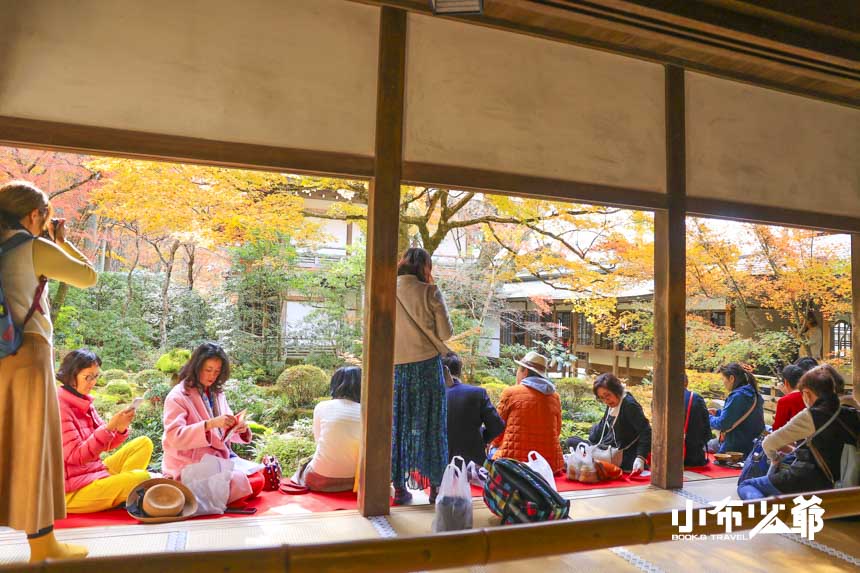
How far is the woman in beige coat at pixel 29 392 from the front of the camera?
2.32 m

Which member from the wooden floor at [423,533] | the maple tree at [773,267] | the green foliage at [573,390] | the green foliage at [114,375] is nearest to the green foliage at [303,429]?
the green foliage at [114,375]

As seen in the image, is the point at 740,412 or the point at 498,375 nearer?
the point at 740,412

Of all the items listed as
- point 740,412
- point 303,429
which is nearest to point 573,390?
point 740,412

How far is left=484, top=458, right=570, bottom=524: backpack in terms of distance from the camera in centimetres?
305

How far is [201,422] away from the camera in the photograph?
11.1ft

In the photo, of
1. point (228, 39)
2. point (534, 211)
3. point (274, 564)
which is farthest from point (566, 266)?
point (274, 564)

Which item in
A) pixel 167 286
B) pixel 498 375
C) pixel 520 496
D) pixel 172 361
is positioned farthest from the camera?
pixel 498 375

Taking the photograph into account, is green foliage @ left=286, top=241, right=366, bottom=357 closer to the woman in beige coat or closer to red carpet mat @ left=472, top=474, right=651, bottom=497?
red carpet mat @ left=472, top=474, right=651, bottom=497

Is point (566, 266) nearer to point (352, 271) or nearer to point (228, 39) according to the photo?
point (352, 271)

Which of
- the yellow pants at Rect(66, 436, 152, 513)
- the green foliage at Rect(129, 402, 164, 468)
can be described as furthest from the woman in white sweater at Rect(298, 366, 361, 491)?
the green foliage at Rect(129, 402, 164, 468)

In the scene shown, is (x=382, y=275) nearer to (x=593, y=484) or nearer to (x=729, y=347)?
(x=593, y=484)

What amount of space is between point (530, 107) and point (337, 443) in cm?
266

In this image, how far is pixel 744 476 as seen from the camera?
154 inches

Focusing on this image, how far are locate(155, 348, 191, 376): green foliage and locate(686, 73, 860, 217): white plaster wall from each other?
619cm
